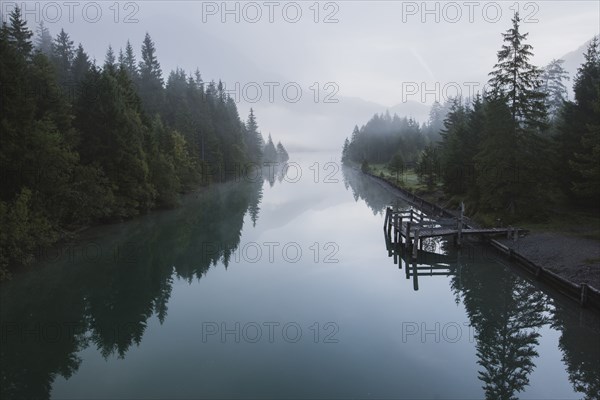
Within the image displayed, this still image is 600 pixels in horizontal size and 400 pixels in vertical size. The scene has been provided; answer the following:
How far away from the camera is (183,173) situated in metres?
61.4

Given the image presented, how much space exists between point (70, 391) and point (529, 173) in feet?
109

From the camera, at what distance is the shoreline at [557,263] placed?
19.0m

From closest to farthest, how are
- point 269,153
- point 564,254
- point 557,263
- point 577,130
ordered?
point 557,263 → point 564,254 → point 577,130 → point 269,153

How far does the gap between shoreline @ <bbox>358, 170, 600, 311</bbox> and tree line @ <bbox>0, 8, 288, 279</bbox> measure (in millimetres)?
28133

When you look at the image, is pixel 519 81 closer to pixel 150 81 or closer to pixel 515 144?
pixel 515 144

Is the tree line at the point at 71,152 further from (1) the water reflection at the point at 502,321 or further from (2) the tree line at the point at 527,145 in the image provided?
(2) the tree line at the point at 527,145

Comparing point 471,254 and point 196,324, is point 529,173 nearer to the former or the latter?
point 471,254

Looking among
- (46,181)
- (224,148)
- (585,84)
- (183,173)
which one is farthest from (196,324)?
(224,148)

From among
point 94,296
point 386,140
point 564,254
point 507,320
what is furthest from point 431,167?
point 386,140

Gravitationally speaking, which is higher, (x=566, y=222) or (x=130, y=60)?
(x=130, y=60)

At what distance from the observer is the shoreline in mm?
19047

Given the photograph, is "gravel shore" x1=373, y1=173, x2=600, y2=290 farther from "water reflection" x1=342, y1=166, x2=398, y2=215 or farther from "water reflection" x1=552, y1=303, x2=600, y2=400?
"water reflection" x1=342, y1=166, x2=398, y2=215

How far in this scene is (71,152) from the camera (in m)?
31.5

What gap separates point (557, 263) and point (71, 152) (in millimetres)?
34494
